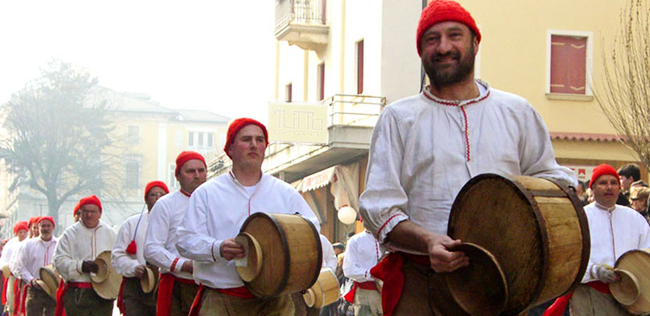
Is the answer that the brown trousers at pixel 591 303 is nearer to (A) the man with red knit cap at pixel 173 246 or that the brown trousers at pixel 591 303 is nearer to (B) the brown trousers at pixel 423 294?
(A) the man with red knit cap at pixel 173 246

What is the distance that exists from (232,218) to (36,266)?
507 inches

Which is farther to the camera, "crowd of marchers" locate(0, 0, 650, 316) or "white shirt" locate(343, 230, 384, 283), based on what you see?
"white shirt" locate(343, 230, 384, 283)

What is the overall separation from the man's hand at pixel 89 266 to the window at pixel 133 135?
10380 cm

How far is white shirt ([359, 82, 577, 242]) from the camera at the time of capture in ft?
16.0

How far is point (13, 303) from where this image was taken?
2275 centimetres

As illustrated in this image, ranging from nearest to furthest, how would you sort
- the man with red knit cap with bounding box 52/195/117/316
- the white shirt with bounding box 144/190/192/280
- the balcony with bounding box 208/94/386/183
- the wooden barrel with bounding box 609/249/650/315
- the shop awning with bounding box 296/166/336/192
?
1. the white shirt with bounding box 144/190/192/280
2. the wooden barrel with bounding box 609/249/650/315
3. the man with red knit cap with bounding box 52/195/117/316
4. the balcony with bounding box 208/94/386/183
5. the shop awning with bounding box 296/166/336/192

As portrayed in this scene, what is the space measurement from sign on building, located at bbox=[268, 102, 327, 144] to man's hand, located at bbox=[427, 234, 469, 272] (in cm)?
2421

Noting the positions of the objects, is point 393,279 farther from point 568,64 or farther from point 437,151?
point 568,64

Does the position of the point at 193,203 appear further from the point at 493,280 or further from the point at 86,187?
the point at 86,187

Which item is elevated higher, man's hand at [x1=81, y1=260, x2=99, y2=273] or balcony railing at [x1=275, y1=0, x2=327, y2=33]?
balcony railing at [x1=275, y1=0, x2=327, y2=33]

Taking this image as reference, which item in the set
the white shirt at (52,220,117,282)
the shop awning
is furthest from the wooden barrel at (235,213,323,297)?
the shop awning

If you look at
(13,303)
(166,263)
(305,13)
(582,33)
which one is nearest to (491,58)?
(582,33)

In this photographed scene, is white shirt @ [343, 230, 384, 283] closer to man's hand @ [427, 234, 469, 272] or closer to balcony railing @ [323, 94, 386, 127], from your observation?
man's hand @ [427, 234, 469, 272]

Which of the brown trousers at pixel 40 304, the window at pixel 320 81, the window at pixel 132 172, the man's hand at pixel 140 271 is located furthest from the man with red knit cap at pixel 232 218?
the window at pixel 132 172
